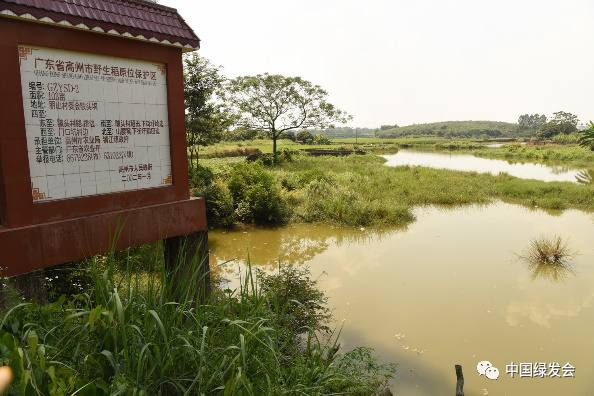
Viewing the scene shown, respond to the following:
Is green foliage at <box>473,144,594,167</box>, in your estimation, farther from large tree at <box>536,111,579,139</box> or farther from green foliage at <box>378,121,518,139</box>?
green foliage at <box>378,121,518,139</box>

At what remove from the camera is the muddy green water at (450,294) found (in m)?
4.79

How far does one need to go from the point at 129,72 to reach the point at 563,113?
74911 millimetres

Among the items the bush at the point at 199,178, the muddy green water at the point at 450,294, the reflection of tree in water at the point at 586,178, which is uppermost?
the bush at the point at 199,178

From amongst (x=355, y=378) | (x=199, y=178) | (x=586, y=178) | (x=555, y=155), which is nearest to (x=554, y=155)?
(x=555, y=155)

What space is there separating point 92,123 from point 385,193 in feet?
37.9

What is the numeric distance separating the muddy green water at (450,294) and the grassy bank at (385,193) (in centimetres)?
71

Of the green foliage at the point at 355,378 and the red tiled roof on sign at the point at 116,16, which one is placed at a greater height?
the red tiled roof on sign at the point at 116,16

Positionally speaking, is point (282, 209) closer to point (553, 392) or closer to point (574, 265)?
point (574, 265)

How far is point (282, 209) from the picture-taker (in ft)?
36.6

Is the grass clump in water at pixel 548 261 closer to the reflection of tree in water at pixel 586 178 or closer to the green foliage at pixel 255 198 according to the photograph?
the green foliage at pixel 255 198

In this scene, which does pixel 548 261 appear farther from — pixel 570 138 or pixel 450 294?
pixel 570 138

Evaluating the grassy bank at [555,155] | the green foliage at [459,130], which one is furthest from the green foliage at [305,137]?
A: the green foliage at [459,130]

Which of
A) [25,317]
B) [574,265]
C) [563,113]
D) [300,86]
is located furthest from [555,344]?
[563,113]

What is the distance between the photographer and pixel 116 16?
3.75m
